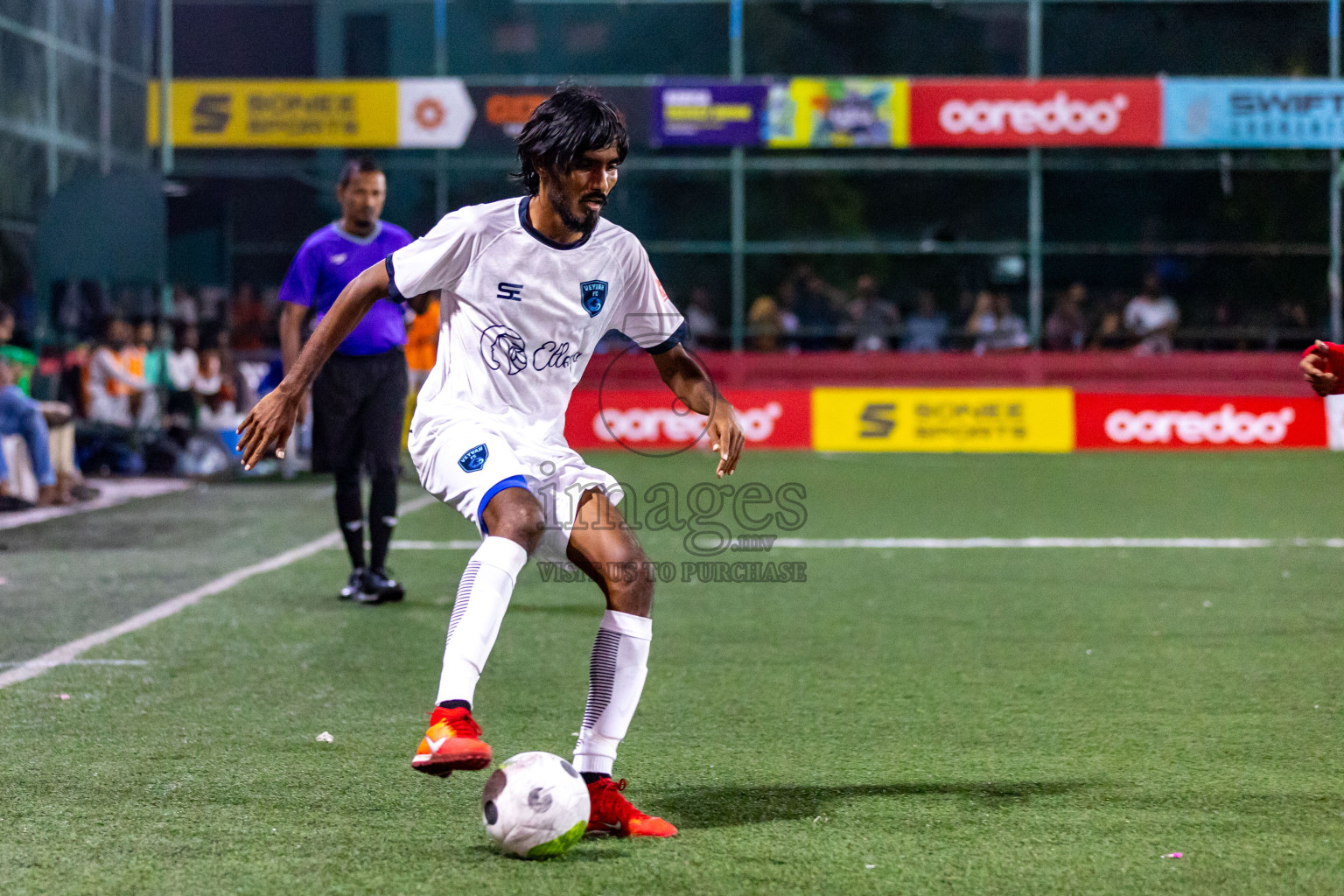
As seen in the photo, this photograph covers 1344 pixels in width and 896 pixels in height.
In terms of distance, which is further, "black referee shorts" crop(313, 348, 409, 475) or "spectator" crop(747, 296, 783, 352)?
"spectator" crop(747, 296, 783, 352)

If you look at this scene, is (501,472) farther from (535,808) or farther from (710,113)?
(710,113)

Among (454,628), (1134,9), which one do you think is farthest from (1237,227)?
(454,628)

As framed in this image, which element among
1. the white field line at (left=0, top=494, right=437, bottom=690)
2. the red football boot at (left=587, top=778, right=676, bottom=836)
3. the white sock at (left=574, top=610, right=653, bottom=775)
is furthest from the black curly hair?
the white field line at (left=0, top=494, right=437, bottom=690)

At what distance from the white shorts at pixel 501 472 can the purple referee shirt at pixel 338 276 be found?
3573 mm

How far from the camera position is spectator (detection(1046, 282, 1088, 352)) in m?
23.9

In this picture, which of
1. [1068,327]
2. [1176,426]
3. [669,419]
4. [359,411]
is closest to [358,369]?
[359,411]

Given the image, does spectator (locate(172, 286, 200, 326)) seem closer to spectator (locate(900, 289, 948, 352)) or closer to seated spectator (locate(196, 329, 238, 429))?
seated spectator (locate(196, 329, 238, 429))

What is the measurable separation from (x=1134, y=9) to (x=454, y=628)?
26.4 m

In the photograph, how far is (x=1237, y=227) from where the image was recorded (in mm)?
26359

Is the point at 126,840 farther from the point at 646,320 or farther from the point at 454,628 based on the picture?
the point at 646,320

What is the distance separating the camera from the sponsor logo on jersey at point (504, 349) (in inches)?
163

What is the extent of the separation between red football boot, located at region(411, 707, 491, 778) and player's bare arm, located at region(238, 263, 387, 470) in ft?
3.00

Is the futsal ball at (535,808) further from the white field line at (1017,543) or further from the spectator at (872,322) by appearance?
the spectator at (872,322)

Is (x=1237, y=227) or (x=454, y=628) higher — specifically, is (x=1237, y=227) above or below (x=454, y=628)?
above
